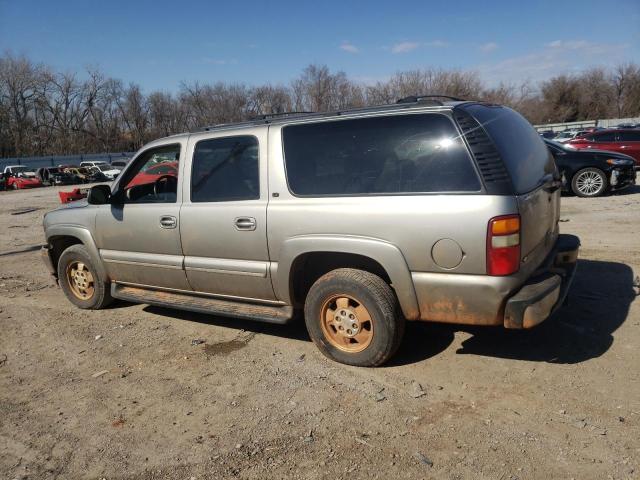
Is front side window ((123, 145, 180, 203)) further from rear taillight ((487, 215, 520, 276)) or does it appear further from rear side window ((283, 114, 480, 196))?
rear taillight ((487, 215, 520, 276))

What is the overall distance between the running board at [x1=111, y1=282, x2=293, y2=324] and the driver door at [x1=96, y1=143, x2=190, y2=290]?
115 millimetres

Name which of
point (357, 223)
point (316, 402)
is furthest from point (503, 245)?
point (316, 402)

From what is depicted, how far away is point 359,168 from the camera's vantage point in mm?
3715

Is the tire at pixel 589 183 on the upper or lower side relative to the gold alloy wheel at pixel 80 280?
upper

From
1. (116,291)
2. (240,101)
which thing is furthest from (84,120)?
(116,291)

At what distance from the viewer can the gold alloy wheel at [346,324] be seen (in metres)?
3.80

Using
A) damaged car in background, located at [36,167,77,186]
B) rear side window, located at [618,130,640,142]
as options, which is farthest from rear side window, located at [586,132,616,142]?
damaged car in background, located at [36,167,77,186]

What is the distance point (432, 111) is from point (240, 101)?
65950 millimetres

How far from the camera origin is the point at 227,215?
4238 mm

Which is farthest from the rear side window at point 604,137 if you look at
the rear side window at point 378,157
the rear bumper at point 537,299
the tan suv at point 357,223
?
the rear side window at point 378,157

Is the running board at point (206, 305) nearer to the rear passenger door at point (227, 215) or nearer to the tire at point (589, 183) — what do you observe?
the rear passenger door at point (227, 215)

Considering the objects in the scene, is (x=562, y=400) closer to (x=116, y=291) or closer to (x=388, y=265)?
(x=388, y=265)

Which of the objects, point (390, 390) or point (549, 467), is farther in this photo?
point (390, 390)

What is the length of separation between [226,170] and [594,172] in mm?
10490
